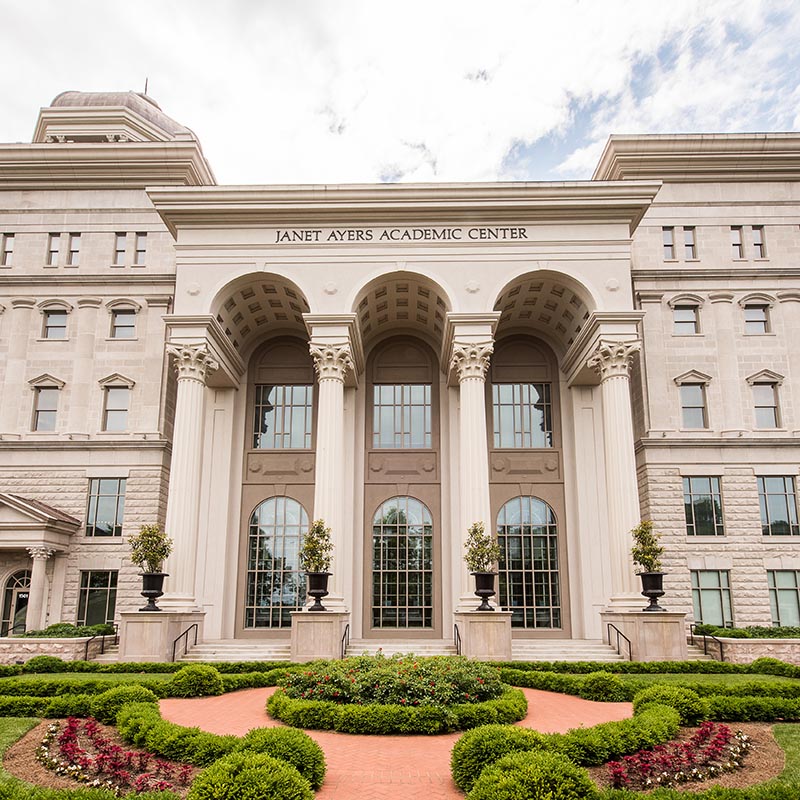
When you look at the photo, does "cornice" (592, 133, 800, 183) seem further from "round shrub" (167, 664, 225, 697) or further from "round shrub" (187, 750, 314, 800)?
"round shrub" (187, 750, 314, 800)

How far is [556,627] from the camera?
1194 inches

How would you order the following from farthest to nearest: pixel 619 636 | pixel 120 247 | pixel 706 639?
pixel 120 247 → pixel 706 639 → pixel 619 636

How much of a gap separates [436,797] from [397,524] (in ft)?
73.9

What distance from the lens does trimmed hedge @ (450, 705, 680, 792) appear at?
9141 millimetres

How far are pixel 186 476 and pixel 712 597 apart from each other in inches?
821

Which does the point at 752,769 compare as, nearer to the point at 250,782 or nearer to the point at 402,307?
the point at 250,782

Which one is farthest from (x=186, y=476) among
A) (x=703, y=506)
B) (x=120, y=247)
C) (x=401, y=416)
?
(x=703, y=506)

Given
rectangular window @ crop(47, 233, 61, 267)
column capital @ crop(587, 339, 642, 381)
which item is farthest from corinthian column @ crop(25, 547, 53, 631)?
column capital @ crop(587, 339, 642, 381)

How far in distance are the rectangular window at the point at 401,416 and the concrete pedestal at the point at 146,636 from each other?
12.4 metres

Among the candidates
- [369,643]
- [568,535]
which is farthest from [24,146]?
[568,535]

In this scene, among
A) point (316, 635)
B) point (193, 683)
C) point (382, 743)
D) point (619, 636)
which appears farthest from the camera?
point (619, 636)

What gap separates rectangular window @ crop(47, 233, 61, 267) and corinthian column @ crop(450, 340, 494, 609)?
63.7 ft

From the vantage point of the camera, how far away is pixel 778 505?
30.0 m

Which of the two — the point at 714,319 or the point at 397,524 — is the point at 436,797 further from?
the point at 714,319
